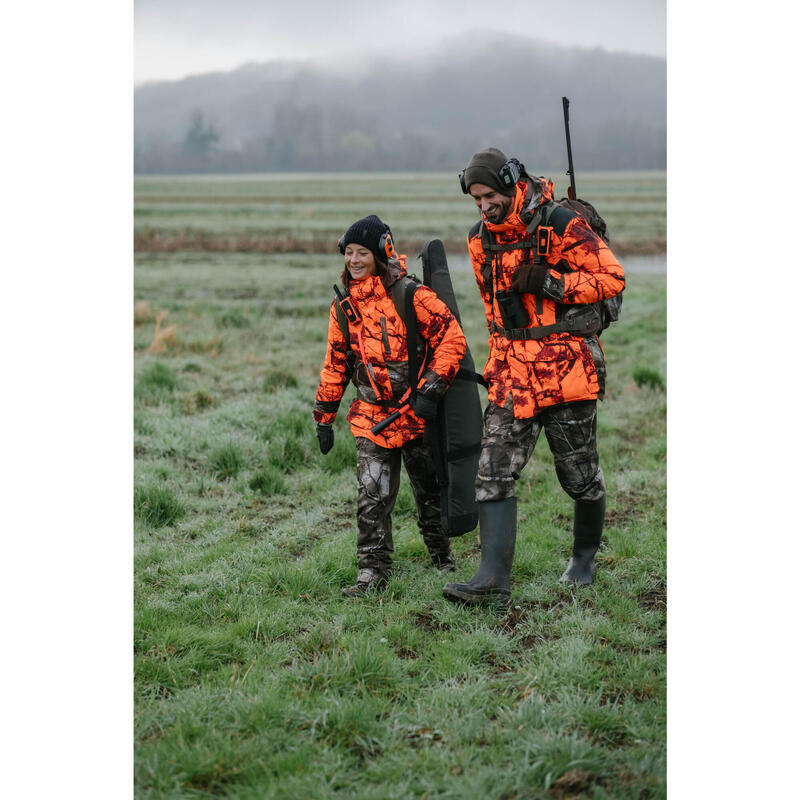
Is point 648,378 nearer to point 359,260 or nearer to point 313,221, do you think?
point 359,260

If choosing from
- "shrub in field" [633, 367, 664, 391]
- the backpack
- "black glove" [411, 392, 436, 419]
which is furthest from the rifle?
"shrub in field" [633, 367, 664, 391]

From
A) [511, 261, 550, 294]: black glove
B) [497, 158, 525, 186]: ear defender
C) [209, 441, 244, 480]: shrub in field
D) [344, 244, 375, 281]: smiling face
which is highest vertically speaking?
[497, 158, 525, 186]: ear defender

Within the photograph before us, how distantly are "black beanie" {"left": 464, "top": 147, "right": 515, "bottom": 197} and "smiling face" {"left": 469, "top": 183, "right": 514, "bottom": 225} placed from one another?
2 cm

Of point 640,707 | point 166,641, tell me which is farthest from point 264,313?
point 640,707

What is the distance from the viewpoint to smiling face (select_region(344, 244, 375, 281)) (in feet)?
16.1

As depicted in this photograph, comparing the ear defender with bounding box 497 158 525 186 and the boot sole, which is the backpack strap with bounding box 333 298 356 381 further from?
the boot sole

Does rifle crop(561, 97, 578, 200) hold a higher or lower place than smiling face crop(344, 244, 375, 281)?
higher

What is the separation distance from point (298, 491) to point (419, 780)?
4.08m

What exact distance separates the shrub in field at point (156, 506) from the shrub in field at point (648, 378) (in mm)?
6663

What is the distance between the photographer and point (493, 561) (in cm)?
475

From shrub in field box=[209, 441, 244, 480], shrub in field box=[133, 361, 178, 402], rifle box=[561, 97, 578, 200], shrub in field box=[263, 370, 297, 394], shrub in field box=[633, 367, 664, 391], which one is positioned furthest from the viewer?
shrub in field box=[633, 367, 664, 391]

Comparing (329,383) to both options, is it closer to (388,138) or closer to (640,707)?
(640,707)

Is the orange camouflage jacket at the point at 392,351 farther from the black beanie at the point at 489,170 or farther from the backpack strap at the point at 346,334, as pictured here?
the black beanie at the point at 489,170

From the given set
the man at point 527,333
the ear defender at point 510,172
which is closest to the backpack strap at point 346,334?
the man at point 527,333
